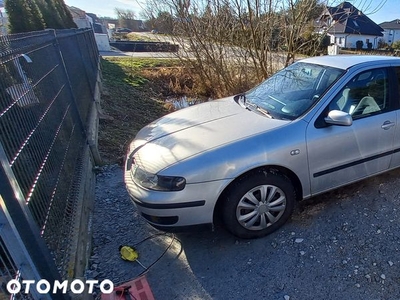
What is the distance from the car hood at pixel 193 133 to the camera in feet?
8.14

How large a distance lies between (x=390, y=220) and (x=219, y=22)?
682 cm

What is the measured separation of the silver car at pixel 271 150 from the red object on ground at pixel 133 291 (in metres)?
0.49

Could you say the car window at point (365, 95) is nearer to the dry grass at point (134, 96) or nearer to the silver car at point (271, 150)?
the silver car at point (271, 150)

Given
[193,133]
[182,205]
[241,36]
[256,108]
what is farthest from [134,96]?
[182,205]

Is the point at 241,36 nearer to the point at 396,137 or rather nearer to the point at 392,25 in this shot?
the point at 396,137

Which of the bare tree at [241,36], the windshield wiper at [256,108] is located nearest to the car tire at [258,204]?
the windshield wiper at [256,108]

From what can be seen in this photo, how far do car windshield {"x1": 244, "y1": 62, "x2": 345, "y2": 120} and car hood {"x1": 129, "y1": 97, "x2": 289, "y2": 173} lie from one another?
0.20 metres

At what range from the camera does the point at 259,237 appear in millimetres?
2684

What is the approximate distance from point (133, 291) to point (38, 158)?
1340mm

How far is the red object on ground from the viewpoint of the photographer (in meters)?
2.14

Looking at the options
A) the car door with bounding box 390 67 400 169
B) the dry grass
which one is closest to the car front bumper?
the car door with bounding box 390 67 400 169

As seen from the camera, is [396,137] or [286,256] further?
[396,137]

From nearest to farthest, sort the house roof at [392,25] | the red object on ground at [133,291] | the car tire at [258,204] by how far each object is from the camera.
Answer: the red object on ground at [133,291] → the car tire at [258,204] → the house roof at [392,25]

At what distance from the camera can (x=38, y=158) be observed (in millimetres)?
2219
